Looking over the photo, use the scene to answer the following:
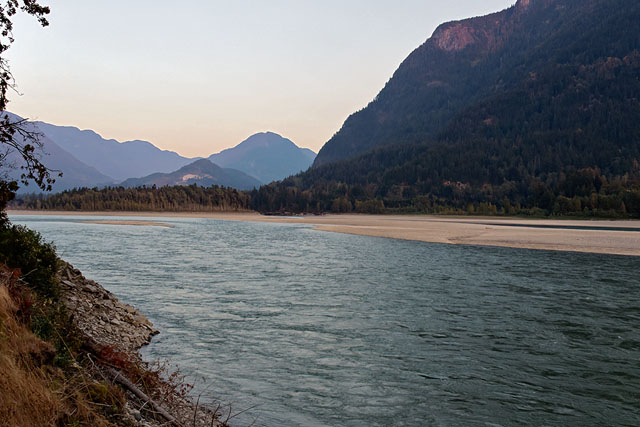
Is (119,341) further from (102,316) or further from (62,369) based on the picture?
(62,369)

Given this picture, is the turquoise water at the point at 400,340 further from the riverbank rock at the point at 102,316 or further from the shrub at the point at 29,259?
the shrub at the point at 29,259

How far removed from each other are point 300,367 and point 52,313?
7.22m

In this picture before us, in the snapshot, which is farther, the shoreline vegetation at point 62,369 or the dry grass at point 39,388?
the shoreline vegetation at point 62,369

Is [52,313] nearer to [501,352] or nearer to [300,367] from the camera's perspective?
[300,367]

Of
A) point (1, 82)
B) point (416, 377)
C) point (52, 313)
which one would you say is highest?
point (1, 82)

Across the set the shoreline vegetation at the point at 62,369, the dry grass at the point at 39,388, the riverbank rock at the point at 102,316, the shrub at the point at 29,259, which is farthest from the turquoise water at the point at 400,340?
the shrub at the point at 29,259

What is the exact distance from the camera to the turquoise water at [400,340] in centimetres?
1120

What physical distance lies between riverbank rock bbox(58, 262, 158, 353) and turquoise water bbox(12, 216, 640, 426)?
86cm

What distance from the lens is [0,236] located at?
43.3ft

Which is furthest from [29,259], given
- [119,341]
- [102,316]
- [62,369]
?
[62,369]

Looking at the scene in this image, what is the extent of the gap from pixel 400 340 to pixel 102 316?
11.3 metres

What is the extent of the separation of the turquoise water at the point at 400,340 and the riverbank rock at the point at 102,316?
86cm

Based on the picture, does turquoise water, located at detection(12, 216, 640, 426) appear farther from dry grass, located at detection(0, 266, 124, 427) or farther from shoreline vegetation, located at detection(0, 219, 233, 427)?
dry grass, located at detection(0, 266, 124, 427)

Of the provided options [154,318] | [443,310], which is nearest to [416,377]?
[443,310]
